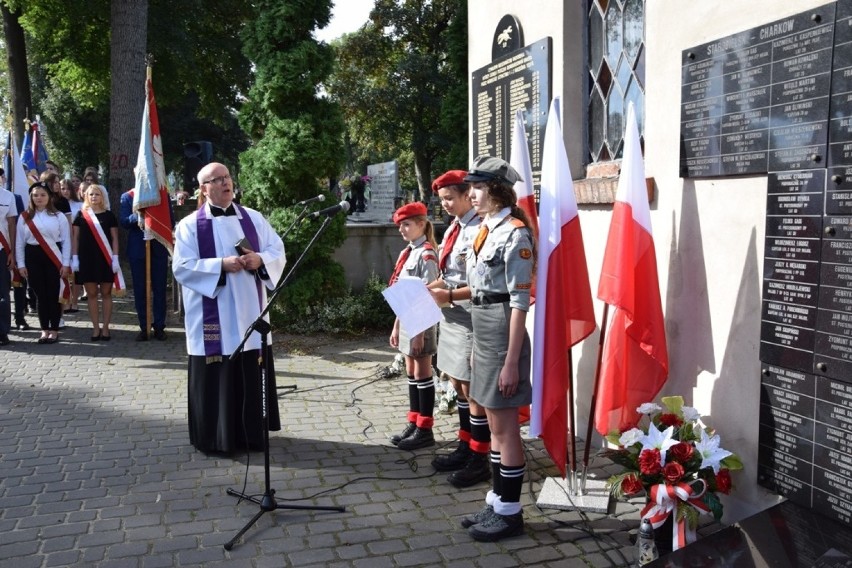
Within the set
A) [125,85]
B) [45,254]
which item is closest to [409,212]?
[45,254]

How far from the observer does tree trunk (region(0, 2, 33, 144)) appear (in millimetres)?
20125

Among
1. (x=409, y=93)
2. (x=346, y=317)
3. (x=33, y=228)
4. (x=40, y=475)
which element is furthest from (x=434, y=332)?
(x=409, y=93)

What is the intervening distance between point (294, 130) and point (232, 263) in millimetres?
5803

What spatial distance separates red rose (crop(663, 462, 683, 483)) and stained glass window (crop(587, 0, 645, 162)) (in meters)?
2.43

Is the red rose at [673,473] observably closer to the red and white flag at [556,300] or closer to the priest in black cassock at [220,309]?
the red and white flag at [556,300]

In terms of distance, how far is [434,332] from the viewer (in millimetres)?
5789

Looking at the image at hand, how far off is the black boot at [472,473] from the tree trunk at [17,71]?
63.8 ft

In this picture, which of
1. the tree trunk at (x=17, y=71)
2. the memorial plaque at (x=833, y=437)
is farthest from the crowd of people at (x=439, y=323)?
the tree trunk at (x=17, y=71)

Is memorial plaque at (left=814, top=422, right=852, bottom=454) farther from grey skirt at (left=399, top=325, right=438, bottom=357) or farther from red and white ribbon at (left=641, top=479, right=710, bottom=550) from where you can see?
grey skirt at (left=399, top=325, right=438, bottom=357)

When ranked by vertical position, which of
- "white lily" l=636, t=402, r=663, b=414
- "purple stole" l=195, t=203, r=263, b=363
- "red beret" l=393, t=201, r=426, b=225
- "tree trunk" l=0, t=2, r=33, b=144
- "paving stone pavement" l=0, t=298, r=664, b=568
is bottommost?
"paving stone pavement" l=0, t=298, r=664, b=568

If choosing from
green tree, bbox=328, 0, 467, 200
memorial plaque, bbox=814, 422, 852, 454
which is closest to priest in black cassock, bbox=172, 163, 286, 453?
memorial plaque, bbox=814, 422, 852, 454

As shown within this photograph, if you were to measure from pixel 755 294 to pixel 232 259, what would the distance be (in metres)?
3.51

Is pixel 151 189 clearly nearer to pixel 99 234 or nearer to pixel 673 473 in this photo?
pixel 99 234

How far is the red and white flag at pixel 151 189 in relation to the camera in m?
9.56
